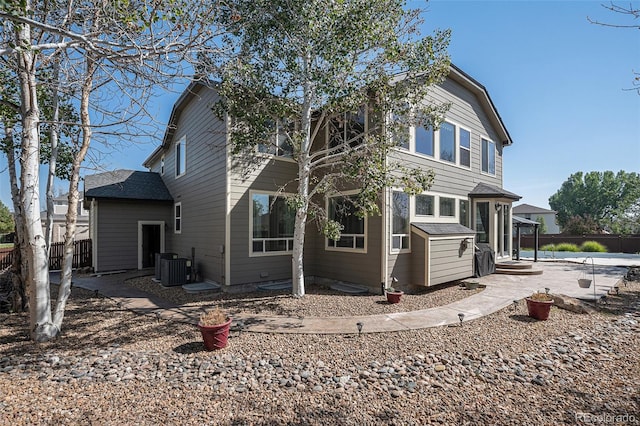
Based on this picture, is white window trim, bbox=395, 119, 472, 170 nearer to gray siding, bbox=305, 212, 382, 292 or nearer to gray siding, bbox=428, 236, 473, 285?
gray siding, bbox=305, 212, 382, 292

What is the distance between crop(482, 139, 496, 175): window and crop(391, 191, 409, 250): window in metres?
6.12

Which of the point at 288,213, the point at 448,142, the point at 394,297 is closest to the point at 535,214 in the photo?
the point at 448,142

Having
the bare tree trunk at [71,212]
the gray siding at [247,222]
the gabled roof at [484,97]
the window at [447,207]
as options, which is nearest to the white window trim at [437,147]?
the window at [447,207]

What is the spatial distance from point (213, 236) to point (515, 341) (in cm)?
804

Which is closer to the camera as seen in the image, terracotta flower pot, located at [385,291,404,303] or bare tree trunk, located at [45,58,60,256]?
A: bare tree trunk, located at [45,58,60,256]

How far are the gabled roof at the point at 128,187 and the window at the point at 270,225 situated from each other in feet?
20.5

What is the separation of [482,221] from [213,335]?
36.8 feet

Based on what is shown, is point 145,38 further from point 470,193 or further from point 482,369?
point 470,193

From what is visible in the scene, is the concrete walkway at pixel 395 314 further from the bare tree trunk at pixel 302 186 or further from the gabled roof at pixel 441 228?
the gabled roof at pixel 441 228

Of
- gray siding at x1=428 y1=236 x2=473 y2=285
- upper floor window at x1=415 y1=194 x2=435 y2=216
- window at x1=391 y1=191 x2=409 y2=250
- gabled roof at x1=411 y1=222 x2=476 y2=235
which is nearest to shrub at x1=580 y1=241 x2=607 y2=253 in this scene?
gabled roof at x1=411 y1=222 x2=476 y2=235

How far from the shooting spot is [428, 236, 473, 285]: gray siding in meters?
8.76

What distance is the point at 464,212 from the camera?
38.4 ft

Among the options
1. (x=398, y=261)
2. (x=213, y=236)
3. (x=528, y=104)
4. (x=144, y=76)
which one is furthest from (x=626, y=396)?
(x=528, y=104)

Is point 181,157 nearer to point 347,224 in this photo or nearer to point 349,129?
point 349,129
